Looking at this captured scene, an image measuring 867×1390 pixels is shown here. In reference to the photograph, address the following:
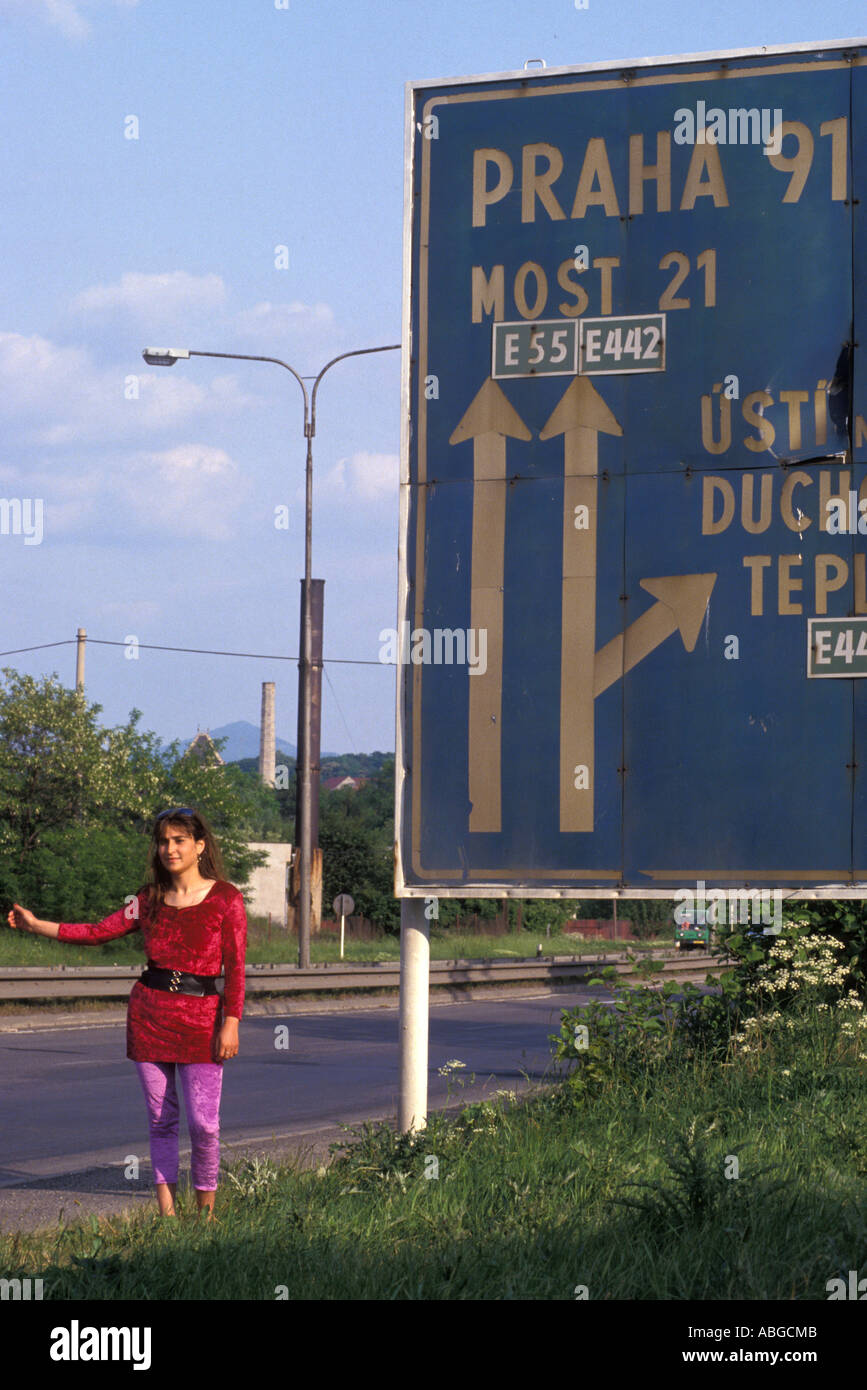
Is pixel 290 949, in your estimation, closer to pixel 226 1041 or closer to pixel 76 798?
pixel 76 798

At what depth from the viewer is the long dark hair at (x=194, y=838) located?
6668 millimetres

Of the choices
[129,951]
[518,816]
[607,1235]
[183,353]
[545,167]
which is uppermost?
[183,353]

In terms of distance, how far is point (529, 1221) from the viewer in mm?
5719

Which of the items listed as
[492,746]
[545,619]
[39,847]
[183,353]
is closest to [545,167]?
[545,619]

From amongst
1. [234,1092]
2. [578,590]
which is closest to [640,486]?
[578,590]

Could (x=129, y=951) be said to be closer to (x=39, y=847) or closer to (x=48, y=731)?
(x=39, y=847)

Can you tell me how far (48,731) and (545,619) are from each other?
34.5 meters

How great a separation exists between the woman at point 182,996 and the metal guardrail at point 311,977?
155 inches

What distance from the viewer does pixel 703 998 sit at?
35.5 ft

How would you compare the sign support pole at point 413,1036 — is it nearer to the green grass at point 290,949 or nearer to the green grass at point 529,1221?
the green grass at point 529,1221

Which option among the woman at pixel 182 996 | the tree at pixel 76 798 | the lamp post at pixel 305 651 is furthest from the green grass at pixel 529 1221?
the tree at pixel 76 798

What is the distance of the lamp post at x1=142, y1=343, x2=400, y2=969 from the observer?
85.7 feet

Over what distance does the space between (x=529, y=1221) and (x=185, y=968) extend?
1.80 m

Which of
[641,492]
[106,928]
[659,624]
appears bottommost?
[106,928]
